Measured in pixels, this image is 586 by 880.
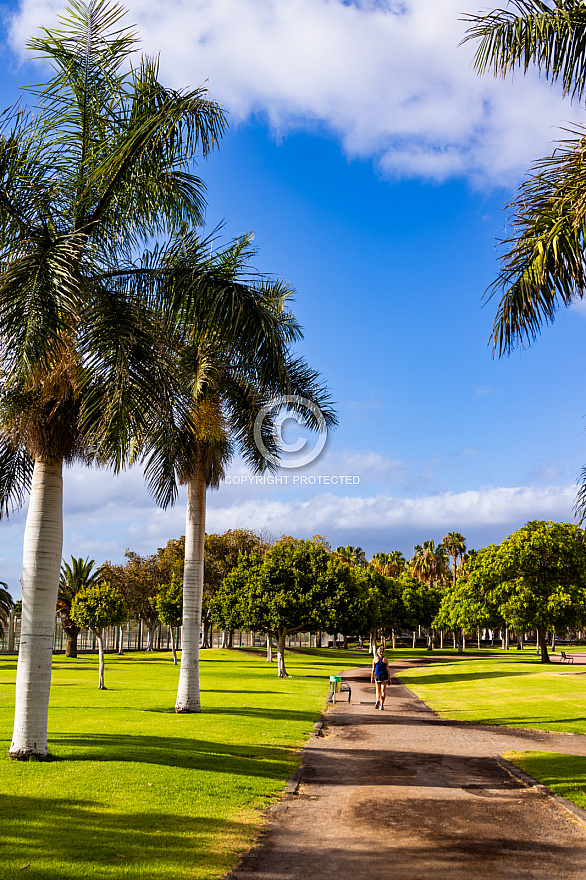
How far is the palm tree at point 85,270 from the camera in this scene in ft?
33.5

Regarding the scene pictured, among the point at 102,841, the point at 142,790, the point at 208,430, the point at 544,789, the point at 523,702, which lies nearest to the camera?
the point at 102,841

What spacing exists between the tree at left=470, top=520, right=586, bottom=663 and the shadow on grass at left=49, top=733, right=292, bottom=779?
38816 mm

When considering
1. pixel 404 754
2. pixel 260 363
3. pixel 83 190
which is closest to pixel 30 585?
pixel 260 363

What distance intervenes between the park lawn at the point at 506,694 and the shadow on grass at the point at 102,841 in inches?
524

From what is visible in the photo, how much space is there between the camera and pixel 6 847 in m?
6.26

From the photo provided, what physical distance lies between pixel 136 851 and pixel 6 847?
1.14 meters

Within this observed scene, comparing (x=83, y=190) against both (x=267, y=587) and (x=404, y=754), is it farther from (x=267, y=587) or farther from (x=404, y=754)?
(x=267, y=587)

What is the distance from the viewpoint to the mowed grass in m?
6.19

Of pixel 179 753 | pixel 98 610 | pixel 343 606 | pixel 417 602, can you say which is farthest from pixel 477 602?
pixel 179 753

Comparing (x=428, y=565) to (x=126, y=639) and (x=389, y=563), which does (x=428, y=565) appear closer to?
(x=389, y=563)

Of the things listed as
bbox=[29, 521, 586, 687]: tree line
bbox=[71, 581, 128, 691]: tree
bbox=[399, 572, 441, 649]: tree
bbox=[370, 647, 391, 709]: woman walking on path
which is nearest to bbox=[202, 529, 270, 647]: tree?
bbox=[29, 521, 586, 687]: tree line

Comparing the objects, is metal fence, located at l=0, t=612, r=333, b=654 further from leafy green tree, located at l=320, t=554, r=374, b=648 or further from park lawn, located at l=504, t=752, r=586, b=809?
park lawn, located at l=504, t=752, r=586, b=809

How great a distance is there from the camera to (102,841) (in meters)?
6.67

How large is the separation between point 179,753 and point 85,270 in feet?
26.5
